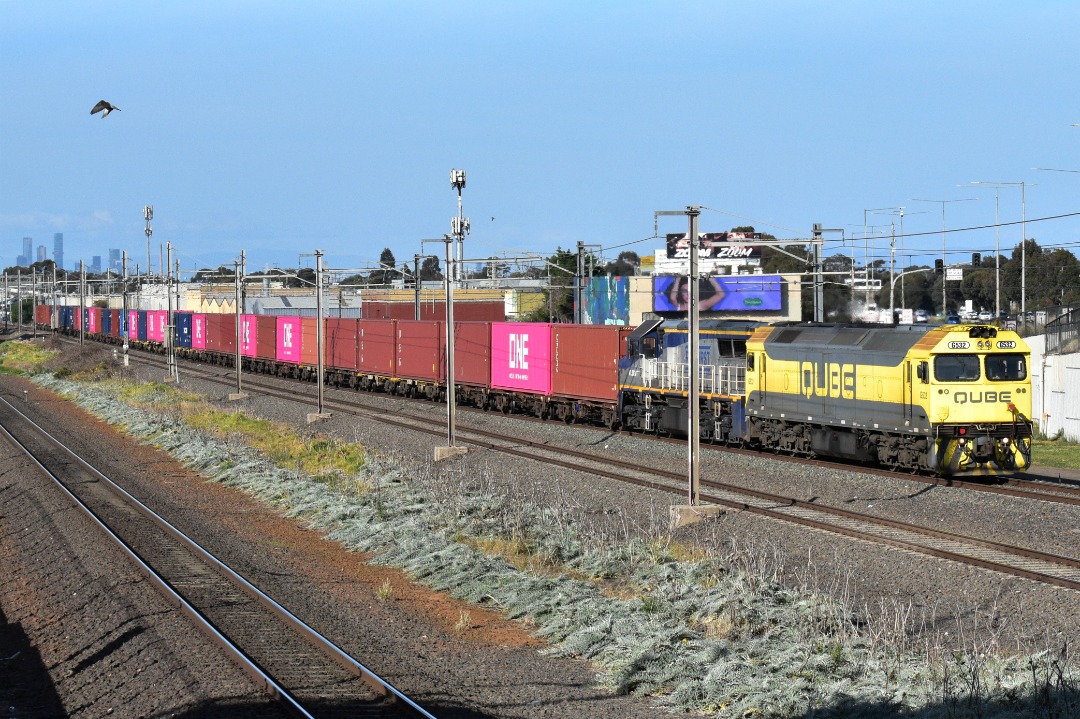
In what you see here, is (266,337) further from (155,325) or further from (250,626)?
(250,626)

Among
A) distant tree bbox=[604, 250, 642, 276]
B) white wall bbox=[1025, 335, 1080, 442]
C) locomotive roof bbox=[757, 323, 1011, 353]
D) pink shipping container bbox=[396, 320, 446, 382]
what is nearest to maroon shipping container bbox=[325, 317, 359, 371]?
pink shipping container bbox=[396, 320, 446, 382]

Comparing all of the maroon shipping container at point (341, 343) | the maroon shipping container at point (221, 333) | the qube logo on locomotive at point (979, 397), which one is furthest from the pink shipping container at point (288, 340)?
the qube logo on locomotive at point (979, 397)

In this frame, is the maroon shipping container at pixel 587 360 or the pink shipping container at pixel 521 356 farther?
the pink shipping container at pixel 521 356

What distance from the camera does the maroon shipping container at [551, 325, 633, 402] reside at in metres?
38.8

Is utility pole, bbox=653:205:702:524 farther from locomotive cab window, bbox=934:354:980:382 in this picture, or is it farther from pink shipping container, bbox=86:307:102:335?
pink shipping container, bbox=86:307:102:335

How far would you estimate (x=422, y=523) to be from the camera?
21531 millimetres

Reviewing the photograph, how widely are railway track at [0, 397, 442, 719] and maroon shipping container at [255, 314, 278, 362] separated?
1733 inches

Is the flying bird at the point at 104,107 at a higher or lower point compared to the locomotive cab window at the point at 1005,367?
higher

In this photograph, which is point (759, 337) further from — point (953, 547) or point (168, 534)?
point (168, 534)

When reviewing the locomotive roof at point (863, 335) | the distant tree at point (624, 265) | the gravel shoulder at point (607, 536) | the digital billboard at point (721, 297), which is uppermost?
the distant tree at point (624, 265)

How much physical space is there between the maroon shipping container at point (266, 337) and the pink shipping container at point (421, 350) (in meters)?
18.2

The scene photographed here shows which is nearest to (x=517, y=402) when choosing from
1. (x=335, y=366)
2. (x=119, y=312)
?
(x=335, y=366)

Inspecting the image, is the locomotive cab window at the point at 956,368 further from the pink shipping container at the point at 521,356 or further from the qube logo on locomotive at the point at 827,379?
the pink shipping container at the point at 521,356

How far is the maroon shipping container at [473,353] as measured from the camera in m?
46.8
